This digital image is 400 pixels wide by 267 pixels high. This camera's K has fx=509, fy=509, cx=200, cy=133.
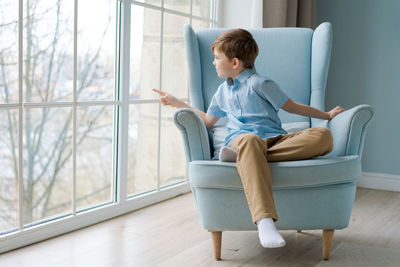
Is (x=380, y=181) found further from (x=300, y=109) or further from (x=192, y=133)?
(x=192, y=133)

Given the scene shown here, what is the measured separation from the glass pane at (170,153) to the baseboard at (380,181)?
1.35m

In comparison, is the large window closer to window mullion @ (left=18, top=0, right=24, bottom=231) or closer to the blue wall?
window mullion @ (left=18, top=0, right=24, bottom=231)

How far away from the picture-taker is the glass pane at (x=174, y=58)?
303 cm

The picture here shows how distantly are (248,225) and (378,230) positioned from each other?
0.90m

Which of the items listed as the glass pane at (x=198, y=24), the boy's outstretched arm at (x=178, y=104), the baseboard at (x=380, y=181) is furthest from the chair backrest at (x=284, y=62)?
the baseboard at (x=380, y=181)

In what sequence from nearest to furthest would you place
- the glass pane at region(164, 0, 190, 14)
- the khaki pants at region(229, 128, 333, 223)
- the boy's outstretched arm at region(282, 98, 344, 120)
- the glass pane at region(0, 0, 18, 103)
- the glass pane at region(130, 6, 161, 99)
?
the khaki pants at region(229, 128, 333, 223) < the glass pane at region(0, 0, 18, 103) < the boy's outstretched arm at region(282, 98, 344, 120) < the glass pane at region(130, 6, 161, 99) < the glass pane at region(164, 0, 190, 14)

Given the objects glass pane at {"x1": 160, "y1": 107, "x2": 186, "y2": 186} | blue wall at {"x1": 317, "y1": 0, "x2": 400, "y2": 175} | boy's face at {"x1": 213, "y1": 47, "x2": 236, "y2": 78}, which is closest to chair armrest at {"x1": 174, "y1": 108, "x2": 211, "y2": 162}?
boy's face at {"x1": 213, "y1": 47, "x2": 236, "y2": 78}

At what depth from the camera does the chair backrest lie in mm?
2484

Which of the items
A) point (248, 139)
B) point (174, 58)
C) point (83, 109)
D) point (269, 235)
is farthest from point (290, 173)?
point (174, 58)

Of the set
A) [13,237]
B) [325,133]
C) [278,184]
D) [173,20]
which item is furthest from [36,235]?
[173,20]

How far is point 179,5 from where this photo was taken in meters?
3.11

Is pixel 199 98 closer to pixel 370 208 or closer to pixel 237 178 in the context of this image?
pixel 237 178

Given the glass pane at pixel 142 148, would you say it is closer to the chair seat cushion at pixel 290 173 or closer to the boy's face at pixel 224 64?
the boy's face at pixel 224 64

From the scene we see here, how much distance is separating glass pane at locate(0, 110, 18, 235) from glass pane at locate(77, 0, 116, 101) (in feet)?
1.39
